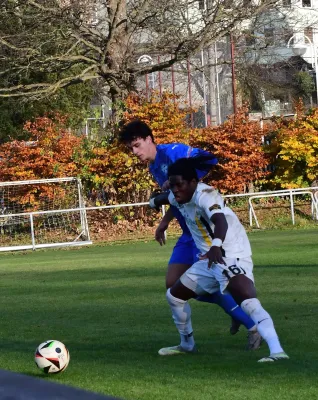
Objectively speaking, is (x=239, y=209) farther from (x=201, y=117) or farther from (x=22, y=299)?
(x=201, y=117)

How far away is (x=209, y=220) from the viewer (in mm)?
7109

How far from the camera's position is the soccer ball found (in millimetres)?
6547

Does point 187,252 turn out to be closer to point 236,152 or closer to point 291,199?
point 291,199

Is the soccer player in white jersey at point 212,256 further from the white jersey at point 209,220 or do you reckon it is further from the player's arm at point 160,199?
the player's arm at point 160,199

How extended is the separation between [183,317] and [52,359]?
133cm

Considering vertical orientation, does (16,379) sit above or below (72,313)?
above

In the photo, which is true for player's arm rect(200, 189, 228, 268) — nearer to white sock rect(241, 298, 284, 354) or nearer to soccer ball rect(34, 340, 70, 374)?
white sock rect(241, 298, 284, 354)

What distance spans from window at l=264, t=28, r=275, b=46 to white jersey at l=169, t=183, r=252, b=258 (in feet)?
89.0

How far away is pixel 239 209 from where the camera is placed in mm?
30906

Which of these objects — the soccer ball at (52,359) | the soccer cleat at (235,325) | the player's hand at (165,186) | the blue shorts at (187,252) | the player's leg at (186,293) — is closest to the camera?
the soccer ball at (52,359)

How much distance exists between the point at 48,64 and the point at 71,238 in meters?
6.40

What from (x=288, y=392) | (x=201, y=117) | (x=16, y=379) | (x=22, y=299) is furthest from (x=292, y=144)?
(x=16, y=379)

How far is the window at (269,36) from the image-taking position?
33894 mm

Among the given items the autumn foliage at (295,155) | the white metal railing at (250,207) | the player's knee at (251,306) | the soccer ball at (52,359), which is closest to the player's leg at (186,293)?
the player's knee at (251,306)
